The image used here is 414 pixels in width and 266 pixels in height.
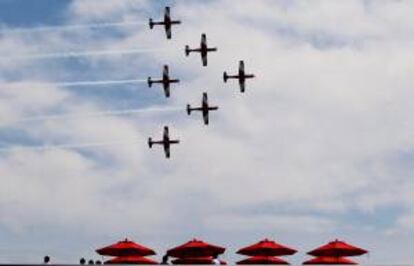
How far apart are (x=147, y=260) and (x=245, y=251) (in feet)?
18.7

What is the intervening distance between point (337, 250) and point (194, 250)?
807cm

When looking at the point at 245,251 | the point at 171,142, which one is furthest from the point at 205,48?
the point at 245,251

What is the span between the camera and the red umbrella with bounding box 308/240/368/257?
150 feet

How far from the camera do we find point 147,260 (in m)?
45.6

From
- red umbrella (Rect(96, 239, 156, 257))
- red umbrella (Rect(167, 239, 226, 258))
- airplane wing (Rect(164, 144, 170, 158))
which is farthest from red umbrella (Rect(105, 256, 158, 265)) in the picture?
airplane wing (Rect(164, 144, 170, 158))

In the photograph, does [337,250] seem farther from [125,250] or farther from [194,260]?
[125,250]

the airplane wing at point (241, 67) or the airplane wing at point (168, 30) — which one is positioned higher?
the airplane wing at point (168, 30)

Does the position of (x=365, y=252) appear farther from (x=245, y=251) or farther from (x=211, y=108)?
(x=211, y=108)

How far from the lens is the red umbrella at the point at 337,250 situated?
45.8 m

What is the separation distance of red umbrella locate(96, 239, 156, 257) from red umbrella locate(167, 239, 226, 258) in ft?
4.34

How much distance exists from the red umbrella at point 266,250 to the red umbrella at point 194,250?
2116 millimetres

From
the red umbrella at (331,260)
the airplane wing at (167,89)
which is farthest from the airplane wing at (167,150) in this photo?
the red umbrella at (331,260)

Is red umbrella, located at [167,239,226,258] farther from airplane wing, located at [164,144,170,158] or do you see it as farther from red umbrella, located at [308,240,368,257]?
airplane wing, located at [164,144,170,158]

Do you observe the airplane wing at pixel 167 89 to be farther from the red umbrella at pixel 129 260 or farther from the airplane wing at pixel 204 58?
the red umbrella at pixel 129 260
